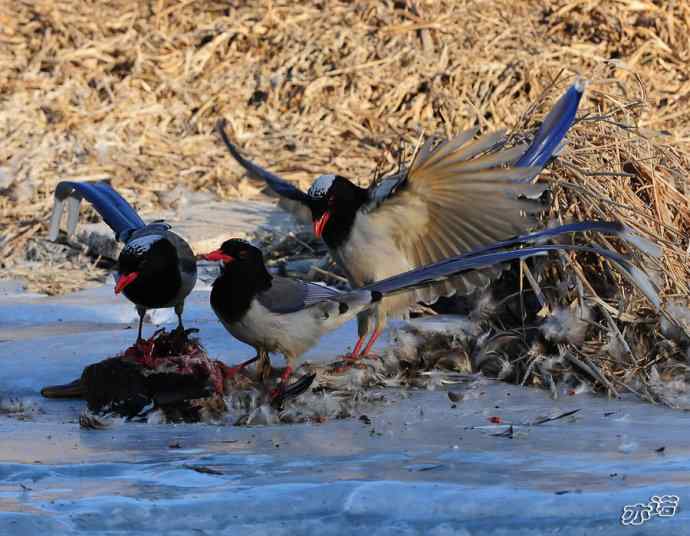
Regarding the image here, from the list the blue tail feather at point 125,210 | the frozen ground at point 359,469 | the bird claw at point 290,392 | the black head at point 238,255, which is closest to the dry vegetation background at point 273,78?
the blue tail feather at point 125,210

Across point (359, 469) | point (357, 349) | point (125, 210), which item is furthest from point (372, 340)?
point (359, 469)

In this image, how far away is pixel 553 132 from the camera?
5.21 metres

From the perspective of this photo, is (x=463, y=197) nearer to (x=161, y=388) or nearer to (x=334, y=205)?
(x=334, y=205)

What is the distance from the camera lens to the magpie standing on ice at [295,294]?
4.68m

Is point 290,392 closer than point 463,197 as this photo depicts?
Yes

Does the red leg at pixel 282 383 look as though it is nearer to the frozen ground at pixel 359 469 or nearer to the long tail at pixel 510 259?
the frozen ground at pixel 359 469

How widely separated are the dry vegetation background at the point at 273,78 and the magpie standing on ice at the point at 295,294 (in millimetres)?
3302

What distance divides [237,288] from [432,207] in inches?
35.7

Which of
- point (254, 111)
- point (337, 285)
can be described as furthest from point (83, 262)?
point (254, 111)

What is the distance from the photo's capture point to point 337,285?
6.79m

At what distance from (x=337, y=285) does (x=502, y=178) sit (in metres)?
1.96

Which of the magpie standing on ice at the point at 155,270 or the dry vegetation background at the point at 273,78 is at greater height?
the dry vegetation background at the point at 273,78

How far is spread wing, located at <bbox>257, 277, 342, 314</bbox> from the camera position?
4746mm

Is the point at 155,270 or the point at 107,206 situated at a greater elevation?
the point at 107,206
